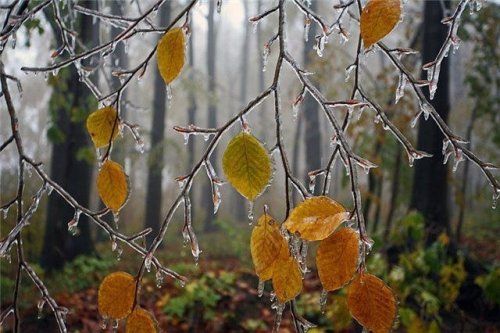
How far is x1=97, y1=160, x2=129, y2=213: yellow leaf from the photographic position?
0.68m

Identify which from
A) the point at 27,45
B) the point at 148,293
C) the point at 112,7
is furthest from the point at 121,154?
the point at 27,45

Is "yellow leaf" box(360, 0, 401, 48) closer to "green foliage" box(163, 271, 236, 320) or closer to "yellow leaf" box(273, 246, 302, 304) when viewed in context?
"yellow leaf" box(273, 246, 302, 304)

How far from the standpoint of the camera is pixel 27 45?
365 cm

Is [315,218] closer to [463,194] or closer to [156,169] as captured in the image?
[463,194]

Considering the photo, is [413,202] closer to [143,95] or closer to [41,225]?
[41,225]

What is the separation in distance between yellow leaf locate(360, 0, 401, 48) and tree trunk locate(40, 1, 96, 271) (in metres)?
3.99

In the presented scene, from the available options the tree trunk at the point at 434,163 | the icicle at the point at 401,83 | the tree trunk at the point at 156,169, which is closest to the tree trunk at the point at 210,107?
the tree trunk at the point at 156,169

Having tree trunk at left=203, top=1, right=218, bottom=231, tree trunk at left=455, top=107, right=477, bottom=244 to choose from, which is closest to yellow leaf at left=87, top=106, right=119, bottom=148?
tree trunk at left=455, top=107, right=477, bottom=244

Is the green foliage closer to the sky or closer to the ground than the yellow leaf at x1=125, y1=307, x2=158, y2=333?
closer to the ground

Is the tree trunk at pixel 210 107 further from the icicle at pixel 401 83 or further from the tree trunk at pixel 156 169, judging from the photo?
the icicle at pixel 401 83

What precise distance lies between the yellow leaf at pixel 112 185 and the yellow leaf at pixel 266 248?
0.81 ft

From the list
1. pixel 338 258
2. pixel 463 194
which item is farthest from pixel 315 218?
pixel 463 194

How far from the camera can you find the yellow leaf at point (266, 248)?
54cm

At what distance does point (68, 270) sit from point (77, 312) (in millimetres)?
1622
